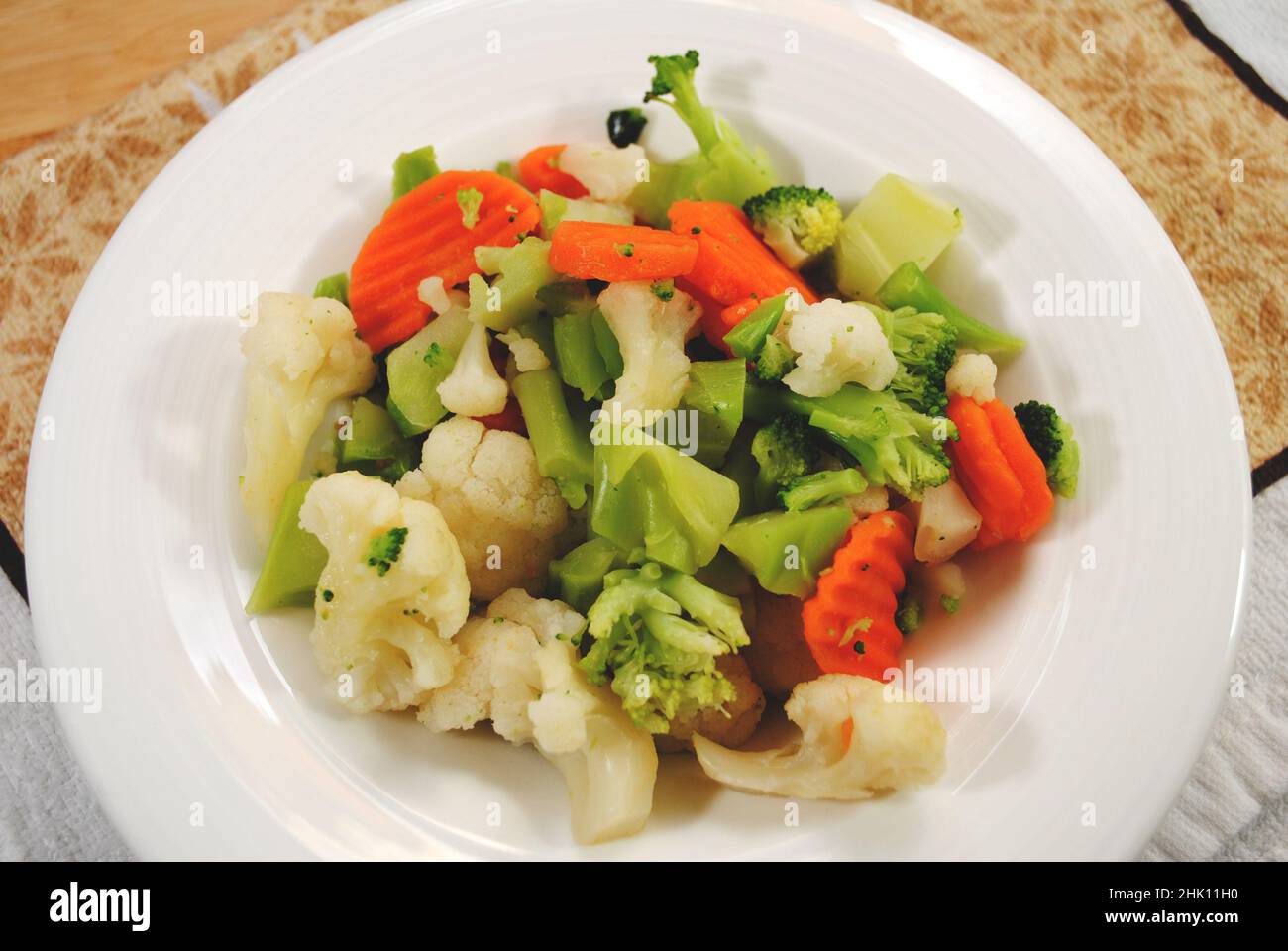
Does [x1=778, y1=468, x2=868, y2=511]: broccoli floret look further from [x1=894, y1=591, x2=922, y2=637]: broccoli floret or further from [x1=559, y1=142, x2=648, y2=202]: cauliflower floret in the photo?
[x1=559, y1=142, x2=648, y2=202]: cauliflower floret

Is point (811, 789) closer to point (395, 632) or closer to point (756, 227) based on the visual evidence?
point (395, 632)

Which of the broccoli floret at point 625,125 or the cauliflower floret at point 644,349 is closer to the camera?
the cauliflower floret at point 644,349

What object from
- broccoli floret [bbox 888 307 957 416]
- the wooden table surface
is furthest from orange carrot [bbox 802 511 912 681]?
the wooden table surface

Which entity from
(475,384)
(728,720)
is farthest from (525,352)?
(728,720)

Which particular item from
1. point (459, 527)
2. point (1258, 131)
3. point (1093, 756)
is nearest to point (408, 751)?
point (459, 527)

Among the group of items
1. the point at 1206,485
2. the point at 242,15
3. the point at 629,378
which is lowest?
the point at 1206,485

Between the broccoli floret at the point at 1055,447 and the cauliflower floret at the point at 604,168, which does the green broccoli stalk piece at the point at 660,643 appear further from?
the cauliflower floret at the point at 604,168

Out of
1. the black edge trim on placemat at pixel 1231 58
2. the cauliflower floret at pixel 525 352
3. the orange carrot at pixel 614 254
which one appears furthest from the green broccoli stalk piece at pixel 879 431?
the black edge trim on placemat at pixel 1231 58
